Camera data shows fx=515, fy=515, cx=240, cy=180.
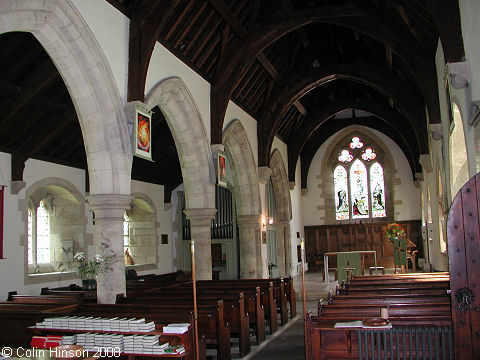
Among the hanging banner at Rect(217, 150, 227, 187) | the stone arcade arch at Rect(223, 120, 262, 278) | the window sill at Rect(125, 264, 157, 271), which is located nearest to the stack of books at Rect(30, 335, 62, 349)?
the hanging banner at Rect(217, 150, 227, 187)

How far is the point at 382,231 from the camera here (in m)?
18.4

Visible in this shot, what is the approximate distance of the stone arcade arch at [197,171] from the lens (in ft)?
30.8

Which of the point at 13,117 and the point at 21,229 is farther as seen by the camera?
the point at 21,229

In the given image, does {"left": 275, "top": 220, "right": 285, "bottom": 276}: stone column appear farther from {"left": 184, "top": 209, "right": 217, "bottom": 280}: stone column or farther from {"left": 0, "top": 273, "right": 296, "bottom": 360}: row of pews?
{"left": 0, "top": 273, "right": 296, "bottom": 360}: row of pews

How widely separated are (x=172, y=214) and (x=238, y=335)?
9522 millimetres

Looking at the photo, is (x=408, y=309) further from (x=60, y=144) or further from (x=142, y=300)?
(x=60, y=144)

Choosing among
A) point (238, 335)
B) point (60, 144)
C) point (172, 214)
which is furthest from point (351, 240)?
point (238, 335)

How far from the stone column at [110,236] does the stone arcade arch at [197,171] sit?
2813 mm

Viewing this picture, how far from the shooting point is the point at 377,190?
18969mm

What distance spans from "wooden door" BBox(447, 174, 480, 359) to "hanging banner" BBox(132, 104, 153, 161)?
188 inches

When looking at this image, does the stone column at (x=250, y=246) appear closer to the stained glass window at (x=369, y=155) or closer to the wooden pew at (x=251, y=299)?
the wooden pew at (x=251, y=299)

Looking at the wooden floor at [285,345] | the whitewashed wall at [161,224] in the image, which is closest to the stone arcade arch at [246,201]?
the whitewashed wall at [161,224]

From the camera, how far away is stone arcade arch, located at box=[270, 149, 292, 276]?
54.4 feet

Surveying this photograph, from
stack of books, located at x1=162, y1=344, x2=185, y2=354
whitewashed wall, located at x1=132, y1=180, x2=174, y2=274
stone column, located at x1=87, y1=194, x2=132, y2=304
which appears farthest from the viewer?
whitewashed wall, located at x1=132, y1=180, x2=174, y2=274
